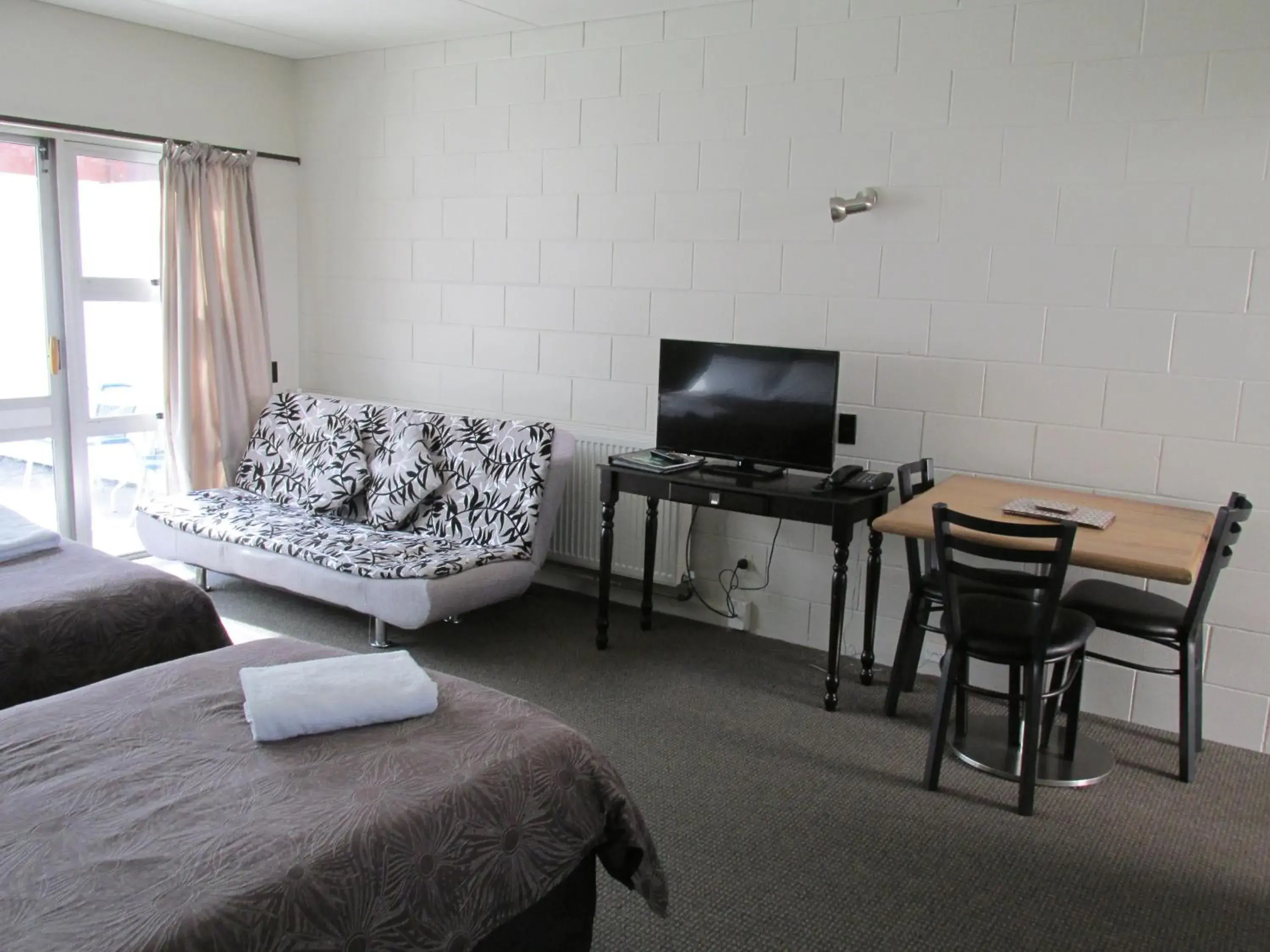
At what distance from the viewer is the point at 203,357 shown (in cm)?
546

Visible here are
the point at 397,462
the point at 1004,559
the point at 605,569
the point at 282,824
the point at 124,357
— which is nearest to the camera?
the point at 282,824

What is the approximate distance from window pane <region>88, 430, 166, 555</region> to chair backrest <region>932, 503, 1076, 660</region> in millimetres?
3946

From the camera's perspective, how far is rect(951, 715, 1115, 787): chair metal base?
3330 millimetres

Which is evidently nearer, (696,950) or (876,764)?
(696,950)

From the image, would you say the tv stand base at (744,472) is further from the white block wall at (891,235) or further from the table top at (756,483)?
the white block wall at (891,235)

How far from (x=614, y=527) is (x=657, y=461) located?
25.1 inches

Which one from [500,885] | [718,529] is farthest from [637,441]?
[500,885]

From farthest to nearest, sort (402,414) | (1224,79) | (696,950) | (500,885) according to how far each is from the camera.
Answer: (402,414) → (1224,79) → (696,950) → (500,885)

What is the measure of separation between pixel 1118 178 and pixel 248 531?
3677 millimetres

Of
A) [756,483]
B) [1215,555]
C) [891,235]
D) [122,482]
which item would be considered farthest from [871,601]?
[122,482]

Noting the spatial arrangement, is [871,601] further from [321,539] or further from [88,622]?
[88,622]

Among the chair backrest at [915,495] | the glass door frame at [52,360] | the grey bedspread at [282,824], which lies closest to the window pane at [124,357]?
the glass door frame at [52,360]

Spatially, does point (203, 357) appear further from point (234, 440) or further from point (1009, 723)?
point (1009, 723)

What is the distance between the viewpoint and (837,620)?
3770mm
